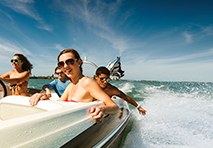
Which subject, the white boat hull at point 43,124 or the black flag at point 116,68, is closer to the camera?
the white boat hull at point 43,124

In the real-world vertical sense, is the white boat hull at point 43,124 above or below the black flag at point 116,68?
below

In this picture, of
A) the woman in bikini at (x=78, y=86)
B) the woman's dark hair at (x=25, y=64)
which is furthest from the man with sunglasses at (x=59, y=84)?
the woman in bikini at (x=78, y=86)

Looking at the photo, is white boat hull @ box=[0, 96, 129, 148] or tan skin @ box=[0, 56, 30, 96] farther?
tan skin @ box=[0, 56, 30, 96]

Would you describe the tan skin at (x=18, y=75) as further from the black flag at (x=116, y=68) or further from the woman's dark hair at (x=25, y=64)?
the black flag at (x=116, y=68)

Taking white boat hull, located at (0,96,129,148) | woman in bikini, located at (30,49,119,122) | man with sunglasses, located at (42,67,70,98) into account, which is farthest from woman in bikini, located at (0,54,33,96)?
woman in bikini, located at (30,49,119,122)

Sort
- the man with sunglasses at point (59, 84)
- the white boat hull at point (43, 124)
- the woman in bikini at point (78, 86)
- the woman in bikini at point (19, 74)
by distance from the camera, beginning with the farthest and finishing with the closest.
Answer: the man with sunglasses at point (59, 84) < the woman in bikini at point (19, 74) < the woman in bikini at point (78, 86) < the white boat hull at point (43, 124)

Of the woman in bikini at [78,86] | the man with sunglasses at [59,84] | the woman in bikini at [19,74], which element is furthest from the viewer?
the man with sunglasses at [59,84]

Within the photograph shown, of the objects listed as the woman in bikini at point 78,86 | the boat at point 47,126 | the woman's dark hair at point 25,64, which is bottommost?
the boat at point 47,126

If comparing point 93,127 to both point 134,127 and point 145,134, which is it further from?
point 134,127

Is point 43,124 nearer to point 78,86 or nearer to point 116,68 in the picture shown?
point 78,86

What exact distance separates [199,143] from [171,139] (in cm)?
55

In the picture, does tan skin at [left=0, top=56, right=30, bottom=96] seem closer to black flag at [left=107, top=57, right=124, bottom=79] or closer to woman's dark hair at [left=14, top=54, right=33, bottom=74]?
woman's dark hair at [left=14, top=54, right=33, bottom=74]

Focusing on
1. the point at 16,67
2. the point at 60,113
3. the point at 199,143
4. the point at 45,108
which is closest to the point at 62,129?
the point at 60,113

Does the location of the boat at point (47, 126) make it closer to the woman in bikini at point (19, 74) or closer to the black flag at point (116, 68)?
the woman in bikini at point (19, 74)
